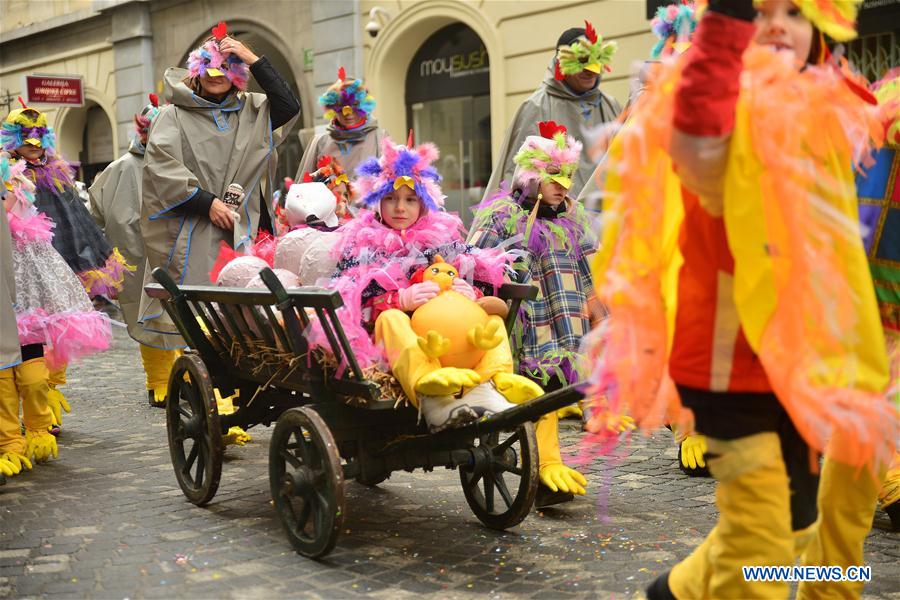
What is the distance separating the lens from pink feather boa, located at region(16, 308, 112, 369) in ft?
19.1

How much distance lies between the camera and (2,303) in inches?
202

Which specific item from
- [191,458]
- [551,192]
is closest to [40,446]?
[191,458]

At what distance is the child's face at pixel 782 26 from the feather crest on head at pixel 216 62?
4533 millimetres

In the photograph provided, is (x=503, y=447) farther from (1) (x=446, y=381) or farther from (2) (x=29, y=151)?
(2) (x=29, y=151)

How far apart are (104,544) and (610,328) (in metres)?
2.54

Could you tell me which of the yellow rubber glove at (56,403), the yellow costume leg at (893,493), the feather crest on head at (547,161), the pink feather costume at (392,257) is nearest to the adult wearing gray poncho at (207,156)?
the yellow rubber glove at (56,403)

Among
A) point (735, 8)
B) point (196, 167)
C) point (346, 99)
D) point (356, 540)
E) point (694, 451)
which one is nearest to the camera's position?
point (735, 8)

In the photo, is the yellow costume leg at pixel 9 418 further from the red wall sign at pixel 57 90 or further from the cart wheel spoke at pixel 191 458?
the red wall sign at pixel 57 90

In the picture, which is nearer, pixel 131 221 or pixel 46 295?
pixel 46 295

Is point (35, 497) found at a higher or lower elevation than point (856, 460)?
lower

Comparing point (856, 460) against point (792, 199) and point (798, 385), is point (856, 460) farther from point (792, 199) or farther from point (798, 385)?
point (792, 199)

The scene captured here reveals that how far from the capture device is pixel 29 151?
22.8 ft

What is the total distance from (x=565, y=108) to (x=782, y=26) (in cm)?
486

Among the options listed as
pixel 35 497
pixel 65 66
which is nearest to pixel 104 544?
pixel 35 497
